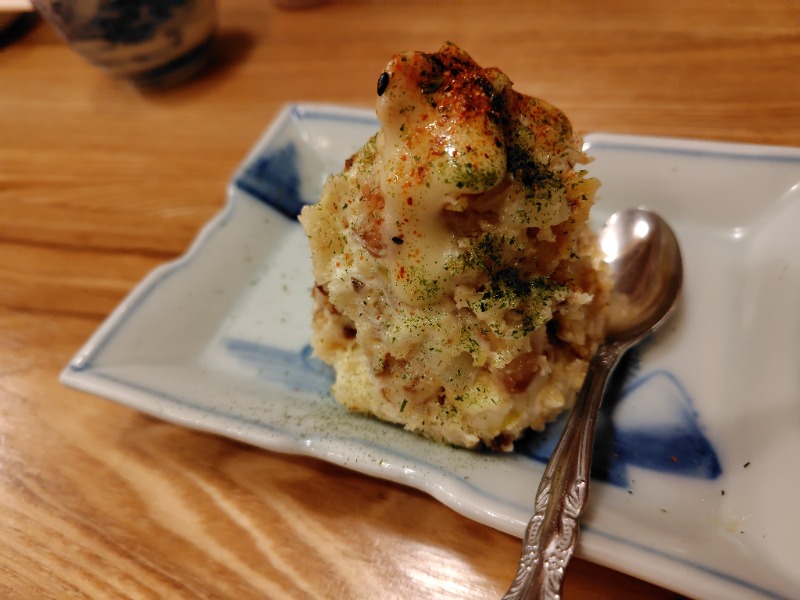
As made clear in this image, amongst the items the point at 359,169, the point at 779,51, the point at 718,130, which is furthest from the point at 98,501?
the point at 779,51

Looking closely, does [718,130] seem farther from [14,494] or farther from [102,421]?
[14,494]

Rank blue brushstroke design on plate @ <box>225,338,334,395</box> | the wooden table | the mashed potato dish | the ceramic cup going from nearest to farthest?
the mashed potato dish, the wooden table, blue brushstroke design on plate @ <box>225,338,334,395</box>, the ceramic cup

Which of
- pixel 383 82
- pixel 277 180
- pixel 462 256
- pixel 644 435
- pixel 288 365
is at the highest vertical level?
pixel 383 82

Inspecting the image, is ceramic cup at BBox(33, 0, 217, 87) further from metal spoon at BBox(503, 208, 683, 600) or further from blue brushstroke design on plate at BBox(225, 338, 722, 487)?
blue brushstroke design on plate at BBox(225, 338, 722, 487)

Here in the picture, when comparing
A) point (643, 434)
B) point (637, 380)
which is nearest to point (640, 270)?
point (637, 380)

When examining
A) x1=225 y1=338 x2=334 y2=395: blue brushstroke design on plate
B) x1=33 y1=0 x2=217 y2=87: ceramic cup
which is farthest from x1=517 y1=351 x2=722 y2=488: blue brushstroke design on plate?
x1=33 y1=0 x2=217 y2=87: ceramic cup

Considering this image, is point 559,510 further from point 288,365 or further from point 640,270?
point 288,365
